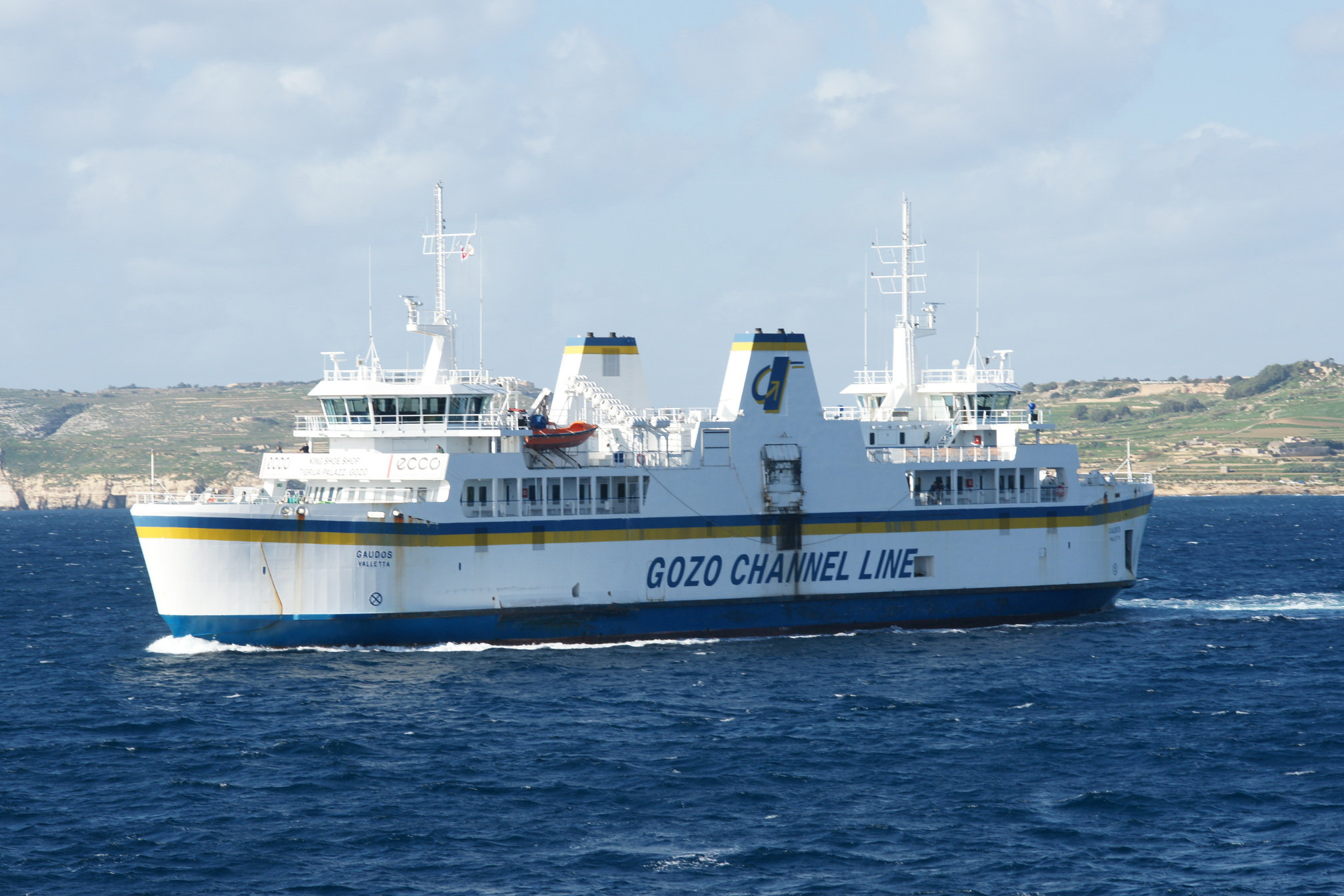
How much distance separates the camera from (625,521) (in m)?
39.4

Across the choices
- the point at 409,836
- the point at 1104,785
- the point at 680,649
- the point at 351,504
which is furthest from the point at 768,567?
the point at 409,836

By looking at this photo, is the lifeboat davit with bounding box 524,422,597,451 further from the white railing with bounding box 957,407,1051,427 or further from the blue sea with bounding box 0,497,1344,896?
the white railing with bounding box 957,407,1051,427

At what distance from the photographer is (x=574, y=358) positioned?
1781 inches

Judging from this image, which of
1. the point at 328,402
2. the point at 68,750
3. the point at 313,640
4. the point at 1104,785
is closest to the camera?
the point at 1104,785

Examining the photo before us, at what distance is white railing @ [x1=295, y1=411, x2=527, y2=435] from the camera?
130 feet

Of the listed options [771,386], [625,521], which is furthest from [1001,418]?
[625,521]

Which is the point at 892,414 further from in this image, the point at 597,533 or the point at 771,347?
the point at 597,533

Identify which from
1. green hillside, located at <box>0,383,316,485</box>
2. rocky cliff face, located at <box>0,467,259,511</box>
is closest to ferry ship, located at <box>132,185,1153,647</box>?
green hillside, located at <box>0,383,316,485</box>

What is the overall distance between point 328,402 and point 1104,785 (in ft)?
81.2

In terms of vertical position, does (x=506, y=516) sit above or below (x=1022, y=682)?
above

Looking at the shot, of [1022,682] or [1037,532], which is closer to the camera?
[1022,682]

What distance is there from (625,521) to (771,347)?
23.8 ft

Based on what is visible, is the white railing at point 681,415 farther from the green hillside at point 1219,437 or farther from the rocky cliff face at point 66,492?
the rocky cliff face at point 66,492

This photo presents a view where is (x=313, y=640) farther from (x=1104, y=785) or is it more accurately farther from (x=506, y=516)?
(x=1104, y=785)
